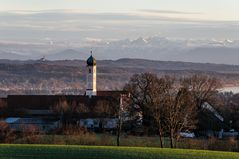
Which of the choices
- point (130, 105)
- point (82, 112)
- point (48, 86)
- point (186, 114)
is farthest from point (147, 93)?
point (48, 86)

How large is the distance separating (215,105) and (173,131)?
19372 millimetres

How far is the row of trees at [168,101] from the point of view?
50.9m

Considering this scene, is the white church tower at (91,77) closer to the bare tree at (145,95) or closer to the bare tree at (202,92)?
the bare tree at (202,92)

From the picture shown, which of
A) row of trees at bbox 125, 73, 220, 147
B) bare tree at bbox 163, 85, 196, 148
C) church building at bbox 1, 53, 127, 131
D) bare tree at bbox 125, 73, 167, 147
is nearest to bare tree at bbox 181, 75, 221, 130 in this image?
row of trees at bbox 125, 73, 220, 147

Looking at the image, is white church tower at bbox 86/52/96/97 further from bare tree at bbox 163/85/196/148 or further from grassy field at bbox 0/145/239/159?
grassy field at bbox 0/145/239/159

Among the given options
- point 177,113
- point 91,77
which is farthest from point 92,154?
point 91,77

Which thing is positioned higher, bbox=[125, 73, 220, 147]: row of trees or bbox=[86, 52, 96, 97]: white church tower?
bbox=[86, 52, 96, 97]: white church tower

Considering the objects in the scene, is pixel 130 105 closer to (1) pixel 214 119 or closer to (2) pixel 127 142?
(1) pixel 214 119

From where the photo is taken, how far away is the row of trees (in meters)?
50.9

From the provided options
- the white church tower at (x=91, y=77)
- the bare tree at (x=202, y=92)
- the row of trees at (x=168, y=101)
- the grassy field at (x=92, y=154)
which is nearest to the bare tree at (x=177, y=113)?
the row of trees at (x=168, y=101)

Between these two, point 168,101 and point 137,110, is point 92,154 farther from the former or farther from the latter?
point 137,110

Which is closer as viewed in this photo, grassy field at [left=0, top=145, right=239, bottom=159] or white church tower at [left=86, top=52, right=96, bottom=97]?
grassy field at [left=0, top=145, right=239, bottom=159]

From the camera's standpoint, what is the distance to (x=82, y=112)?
72.8m

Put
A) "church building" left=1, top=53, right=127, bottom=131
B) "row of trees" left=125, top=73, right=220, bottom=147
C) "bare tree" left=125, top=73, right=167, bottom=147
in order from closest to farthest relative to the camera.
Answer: "row of trees" left=125, top=73, right=220, bottom=147, "bare tree" left=125, top=73, right=167, bottom=147, "church building" left=1, top=53, right=127, bottom=131
